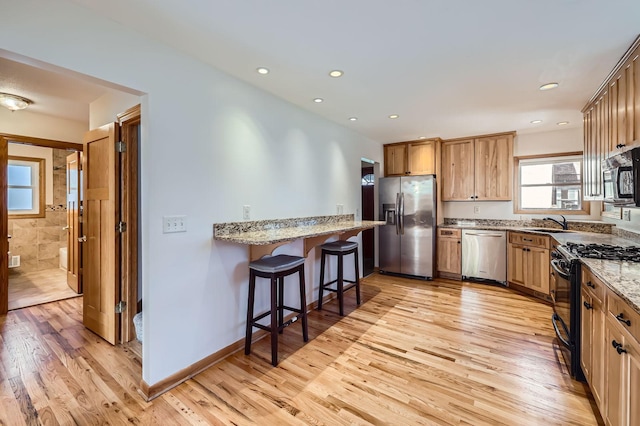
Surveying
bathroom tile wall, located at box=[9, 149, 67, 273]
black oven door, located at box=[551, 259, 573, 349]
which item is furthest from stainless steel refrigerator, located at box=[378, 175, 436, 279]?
bathroom tile wall, located at box=[9, 149, 67, 273]

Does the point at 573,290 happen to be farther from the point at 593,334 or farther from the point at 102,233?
the point at 102,233

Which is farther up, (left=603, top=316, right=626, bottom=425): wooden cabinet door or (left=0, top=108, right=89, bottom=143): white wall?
(left=0, top=108, right=89, bottom=143): white wall

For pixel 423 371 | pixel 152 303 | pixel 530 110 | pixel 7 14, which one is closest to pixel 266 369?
pixel 152 303

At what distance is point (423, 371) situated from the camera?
2.23 metres

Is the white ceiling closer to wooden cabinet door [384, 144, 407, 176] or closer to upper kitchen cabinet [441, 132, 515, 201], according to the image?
upper kitchen cabinet [441, 132, 515, 201]

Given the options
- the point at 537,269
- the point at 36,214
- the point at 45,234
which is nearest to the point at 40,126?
the point at 36,214

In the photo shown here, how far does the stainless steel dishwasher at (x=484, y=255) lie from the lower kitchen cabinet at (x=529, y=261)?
0.32ft

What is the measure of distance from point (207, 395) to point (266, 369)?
461 mm

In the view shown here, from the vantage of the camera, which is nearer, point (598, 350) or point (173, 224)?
point (598, 350)

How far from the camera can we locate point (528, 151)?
468 cm

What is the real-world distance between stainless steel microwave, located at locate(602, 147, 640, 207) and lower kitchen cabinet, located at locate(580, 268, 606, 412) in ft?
2.04

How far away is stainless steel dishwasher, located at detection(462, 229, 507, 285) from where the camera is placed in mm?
4409

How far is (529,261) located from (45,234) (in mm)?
8116

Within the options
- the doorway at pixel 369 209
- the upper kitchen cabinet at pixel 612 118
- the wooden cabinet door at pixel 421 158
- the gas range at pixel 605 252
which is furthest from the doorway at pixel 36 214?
the upper kitchen cabinet at pixel 612 118
